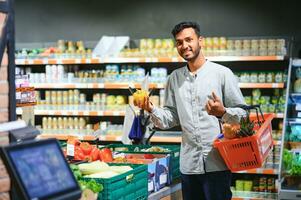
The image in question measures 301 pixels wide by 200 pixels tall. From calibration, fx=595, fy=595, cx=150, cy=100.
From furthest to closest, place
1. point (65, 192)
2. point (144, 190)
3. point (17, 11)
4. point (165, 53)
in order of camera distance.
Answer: point (17, 11), point (165, 53), point (144, 190), point (65, 192)

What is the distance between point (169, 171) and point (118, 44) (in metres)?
4.00

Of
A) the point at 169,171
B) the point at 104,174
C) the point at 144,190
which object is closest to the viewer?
the point at 104,174

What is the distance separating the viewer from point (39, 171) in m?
2.51

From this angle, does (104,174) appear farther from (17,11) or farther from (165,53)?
(17,11)

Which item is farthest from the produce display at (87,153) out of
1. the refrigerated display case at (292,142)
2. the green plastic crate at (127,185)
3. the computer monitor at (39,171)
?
the refrigerated display case at (292,142)

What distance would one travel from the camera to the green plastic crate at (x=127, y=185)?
368 centimetres

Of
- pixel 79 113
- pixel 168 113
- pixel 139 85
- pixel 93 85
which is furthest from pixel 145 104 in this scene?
pixel 79 113

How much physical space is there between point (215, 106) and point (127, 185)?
774mm

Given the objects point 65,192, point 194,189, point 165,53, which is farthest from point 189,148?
point 165,53

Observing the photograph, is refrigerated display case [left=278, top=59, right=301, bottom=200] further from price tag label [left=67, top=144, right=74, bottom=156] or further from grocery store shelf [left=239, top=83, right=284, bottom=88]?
price tag label [left=67, top=144, right=74, bottom=156]

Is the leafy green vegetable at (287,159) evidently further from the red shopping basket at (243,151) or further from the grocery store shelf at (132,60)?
the red shopping basket at (243,151)

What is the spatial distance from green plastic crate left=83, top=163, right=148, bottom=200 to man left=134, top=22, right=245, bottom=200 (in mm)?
370

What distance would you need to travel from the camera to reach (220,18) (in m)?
8.40

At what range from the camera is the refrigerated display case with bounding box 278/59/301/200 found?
20.4 ft
